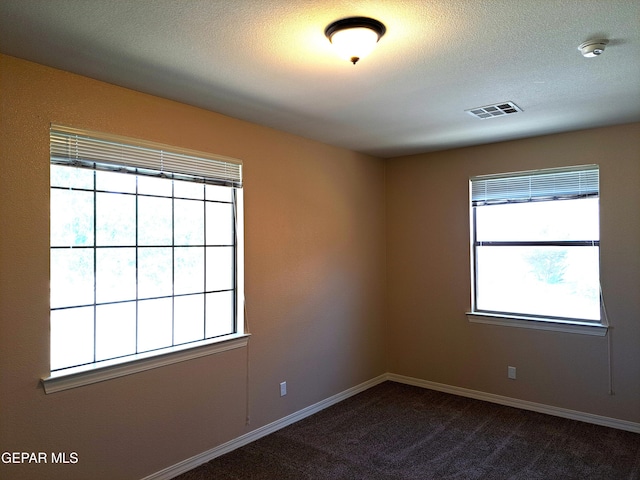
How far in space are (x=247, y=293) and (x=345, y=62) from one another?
1.94m

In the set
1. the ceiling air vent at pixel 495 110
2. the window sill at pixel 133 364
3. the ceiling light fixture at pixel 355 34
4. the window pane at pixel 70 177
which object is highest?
the ceiling air vent at pixel 495 110

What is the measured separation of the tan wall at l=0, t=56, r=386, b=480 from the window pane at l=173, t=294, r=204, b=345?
0.67ft

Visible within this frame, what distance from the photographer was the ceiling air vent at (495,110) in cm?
316

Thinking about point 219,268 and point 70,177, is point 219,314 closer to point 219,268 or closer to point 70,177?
point 219,268

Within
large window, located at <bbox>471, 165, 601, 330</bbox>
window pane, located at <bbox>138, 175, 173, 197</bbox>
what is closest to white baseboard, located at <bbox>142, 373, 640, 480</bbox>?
large window, located at <bbox>471, 165, 601, 330</bbox>

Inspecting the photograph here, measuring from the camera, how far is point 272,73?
2.57 meters

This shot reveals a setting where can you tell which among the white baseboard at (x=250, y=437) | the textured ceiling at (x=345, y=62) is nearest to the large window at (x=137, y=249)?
the textured ceiling at (x=345, y=62)

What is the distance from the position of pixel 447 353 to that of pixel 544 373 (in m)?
0.95

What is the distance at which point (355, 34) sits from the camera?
1982 millimetres

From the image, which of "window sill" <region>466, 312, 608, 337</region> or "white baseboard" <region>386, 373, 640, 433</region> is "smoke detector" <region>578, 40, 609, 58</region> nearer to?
"window sill" <region>466, 312, 608, 337</region>

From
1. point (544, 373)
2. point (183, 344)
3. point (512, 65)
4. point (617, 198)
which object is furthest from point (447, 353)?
point (512, 65)

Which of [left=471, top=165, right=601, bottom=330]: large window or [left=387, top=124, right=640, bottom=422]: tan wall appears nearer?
[left=387, top=124, right=640, bottom=422]: tan wall

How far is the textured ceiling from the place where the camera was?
6.15 feet

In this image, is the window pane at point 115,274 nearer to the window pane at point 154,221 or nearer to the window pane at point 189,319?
the window pane at point 154,221
